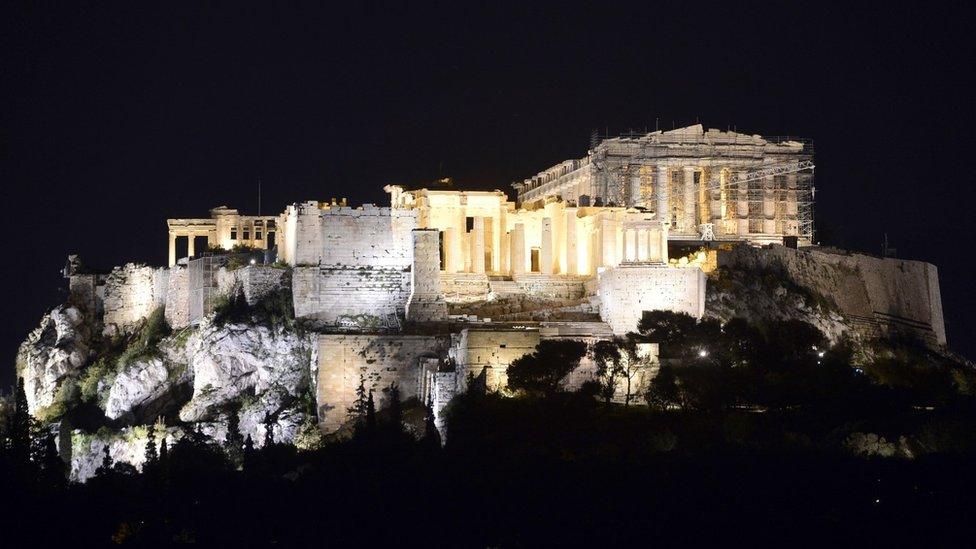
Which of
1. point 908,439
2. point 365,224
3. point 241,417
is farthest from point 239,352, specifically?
point 908,439

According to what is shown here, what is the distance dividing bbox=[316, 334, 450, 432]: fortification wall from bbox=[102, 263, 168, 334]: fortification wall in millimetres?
16287

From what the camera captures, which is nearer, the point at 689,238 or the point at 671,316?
the point at 671,316

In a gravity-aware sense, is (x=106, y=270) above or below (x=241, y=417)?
above

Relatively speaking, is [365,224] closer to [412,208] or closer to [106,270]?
[412,208]

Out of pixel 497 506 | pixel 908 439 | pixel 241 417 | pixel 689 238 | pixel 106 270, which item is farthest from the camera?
pixel 689 238

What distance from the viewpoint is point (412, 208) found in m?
81.6

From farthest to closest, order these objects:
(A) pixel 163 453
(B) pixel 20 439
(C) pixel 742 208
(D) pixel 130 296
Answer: (C) pixel 742 208 < (D) pixel 130 296 < (A) pixel 163 453 < (B) pixel 20 439

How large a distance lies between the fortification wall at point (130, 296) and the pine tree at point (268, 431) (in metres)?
15.6

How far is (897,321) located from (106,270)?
41.5 meters

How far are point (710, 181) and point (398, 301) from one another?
97.5ft

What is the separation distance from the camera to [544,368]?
2734 inches

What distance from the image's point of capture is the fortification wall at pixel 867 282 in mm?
87750

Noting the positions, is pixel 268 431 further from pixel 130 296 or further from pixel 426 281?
pixel 130 296

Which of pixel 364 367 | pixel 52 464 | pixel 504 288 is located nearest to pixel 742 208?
pixel 504 288
